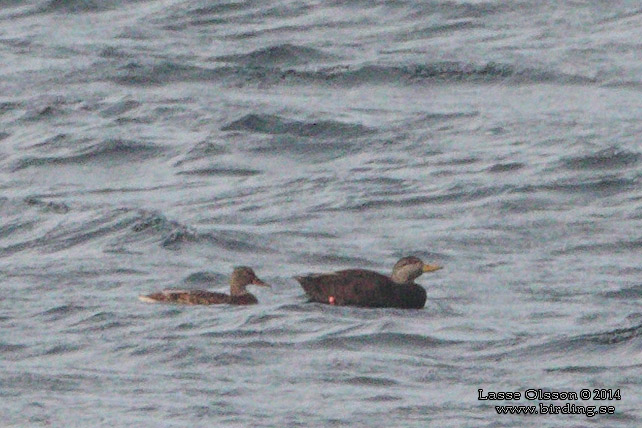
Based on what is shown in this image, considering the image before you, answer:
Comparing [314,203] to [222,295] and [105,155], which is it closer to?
[105,155]

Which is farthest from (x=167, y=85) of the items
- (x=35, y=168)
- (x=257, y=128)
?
(x=35, y=168)

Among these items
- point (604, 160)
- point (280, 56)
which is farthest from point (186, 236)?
point (280, 56)

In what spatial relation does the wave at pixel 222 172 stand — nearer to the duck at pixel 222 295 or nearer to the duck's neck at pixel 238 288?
the duck at pixel 222 295

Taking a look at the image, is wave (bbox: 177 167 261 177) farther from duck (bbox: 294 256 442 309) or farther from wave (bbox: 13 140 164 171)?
duck (bbox: 294 256 442 309)

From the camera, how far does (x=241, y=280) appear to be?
14.0 metres

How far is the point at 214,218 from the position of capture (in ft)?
55.8

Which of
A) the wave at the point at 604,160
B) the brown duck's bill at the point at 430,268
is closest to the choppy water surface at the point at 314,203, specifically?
the wave at the point at 604,160

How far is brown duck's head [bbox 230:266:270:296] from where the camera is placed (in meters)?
14.0

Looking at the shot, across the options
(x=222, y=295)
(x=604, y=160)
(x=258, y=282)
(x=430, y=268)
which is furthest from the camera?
(x=604, y=160)

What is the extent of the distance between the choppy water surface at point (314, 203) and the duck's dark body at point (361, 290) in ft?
0.42

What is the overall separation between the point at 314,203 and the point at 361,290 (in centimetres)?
356

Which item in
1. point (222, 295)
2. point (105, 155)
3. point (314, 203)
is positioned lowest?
point (314, 203)

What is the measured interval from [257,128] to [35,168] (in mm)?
2486

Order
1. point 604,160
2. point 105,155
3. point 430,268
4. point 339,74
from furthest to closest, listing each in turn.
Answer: point 339,74 → point 105,155 → point 604,160 → point 430,268
